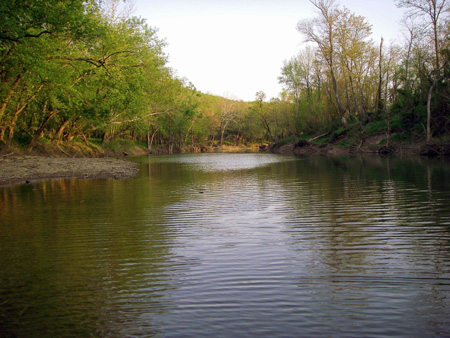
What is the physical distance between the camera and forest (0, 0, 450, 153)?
858 inches

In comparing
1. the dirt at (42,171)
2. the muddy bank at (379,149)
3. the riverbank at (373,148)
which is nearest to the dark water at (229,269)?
the dirt at (42,171)

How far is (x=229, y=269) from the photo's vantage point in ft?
19.8

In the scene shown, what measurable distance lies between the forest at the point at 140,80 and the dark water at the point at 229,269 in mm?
12638

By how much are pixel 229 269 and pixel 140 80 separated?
28.7 metres

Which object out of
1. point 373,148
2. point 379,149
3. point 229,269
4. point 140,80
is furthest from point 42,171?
point 373,148

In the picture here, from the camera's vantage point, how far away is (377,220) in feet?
30.8

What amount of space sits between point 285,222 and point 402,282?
4412 mm

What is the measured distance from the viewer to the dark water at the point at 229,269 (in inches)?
168

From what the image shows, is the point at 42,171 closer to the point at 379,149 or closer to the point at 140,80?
the point at 140,80

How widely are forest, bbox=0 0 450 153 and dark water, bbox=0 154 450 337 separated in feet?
41.5

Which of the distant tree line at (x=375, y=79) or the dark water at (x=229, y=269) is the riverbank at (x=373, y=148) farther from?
the dark water at (x=229, y=269)

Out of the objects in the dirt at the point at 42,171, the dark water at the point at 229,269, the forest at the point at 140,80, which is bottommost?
the dark water at the point at 229,269

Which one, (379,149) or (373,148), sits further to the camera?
(373,148)

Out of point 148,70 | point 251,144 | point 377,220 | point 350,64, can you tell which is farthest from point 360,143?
point 251,144
